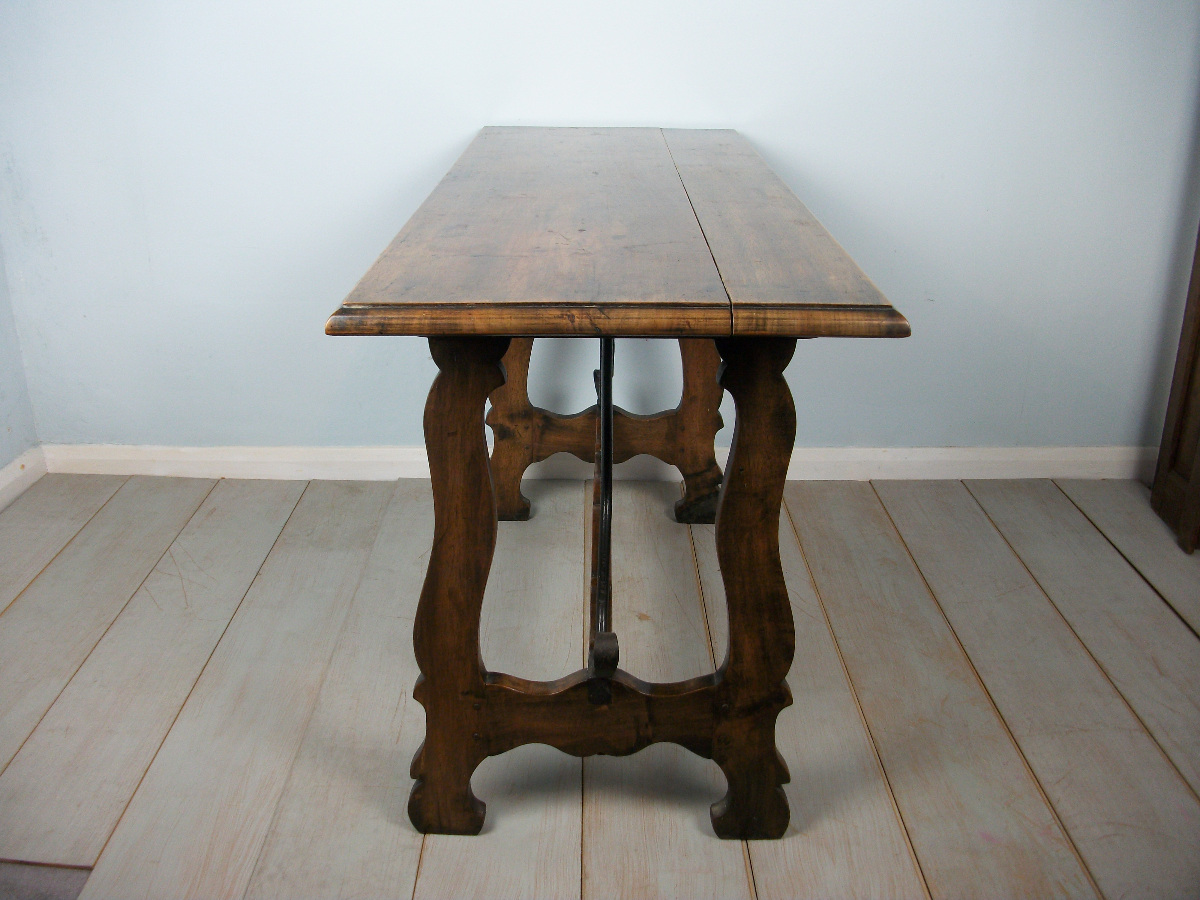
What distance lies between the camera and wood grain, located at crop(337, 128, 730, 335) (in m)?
1.09

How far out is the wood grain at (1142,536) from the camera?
197 centimetres

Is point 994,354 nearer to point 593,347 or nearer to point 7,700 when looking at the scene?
point 593,347

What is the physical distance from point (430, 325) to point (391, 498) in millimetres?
1289

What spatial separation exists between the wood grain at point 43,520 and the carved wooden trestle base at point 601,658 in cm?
110

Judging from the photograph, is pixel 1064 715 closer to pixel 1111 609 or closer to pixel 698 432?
pixel 1111 609

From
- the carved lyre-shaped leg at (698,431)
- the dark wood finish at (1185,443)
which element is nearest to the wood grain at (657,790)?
the carved lyre-shaped leg at (698,431)

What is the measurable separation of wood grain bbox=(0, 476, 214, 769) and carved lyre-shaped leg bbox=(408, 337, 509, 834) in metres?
0.71

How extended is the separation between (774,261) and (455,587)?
23.2 inches

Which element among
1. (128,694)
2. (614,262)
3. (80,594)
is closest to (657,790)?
(614,262)

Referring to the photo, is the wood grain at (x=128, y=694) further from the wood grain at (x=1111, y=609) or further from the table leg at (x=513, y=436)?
the wood grain at (x=1111, y=609)

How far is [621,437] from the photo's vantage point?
7.04 ft

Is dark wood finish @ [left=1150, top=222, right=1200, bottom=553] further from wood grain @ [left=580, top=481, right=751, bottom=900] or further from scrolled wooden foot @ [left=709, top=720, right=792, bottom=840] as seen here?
scrolled wooden foot @ [left=709, top=720, right=792, bottom=840]

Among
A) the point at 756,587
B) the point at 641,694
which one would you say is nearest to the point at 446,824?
the point at 641,694

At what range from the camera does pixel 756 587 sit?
1285 millimetres
